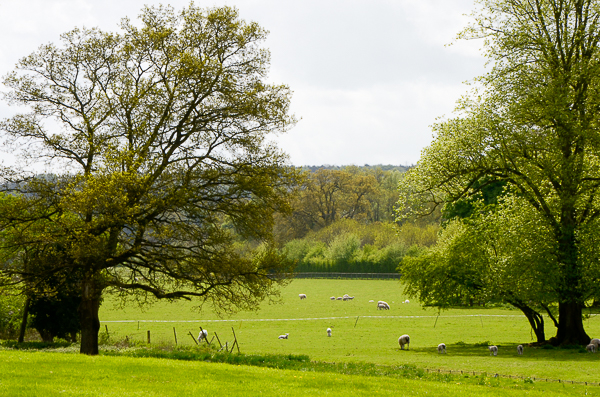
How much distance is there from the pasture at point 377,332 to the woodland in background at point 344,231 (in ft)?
102

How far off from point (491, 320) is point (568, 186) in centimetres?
2311

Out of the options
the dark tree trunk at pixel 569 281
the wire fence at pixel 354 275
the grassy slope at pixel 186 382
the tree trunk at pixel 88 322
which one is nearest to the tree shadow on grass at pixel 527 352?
the dark tree trunk at pixel 569 281

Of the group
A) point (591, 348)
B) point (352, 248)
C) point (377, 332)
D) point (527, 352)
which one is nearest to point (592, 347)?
point (591, 348)

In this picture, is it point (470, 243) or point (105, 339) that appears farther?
point (105, 339)

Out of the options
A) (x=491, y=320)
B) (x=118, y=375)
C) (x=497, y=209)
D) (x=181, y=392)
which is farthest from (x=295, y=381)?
(x=491, y=320)

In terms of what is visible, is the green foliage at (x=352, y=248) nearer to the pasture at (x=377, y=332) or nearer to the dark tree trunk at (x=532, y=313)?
the pasture at (x=377, y=332)

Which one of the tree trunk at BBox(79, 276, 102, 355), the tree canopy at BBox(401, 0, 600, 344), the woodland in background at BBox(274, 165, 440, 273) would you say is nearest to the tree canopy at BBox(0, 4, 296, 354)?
the tree trunk at BBox(79, 276, 102, 355)

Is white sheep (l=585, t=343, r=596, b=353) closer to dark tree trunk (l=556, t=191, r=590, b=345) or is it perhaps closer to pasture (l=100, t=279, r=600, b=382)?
pasture (l=100, t=279, r=600, b=382)

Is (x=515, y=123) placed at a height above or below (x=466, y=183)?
above

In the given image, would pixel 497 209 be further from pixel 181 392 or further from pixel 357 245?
pixel 357 245

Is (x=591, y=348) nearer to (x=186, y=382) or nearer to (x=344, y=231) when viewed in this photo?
(x=186, y=382)

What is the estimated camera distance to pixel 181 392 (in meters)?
11.1

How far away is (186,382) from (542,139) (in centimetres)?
1882

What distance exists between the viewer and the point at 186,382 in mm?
12297
